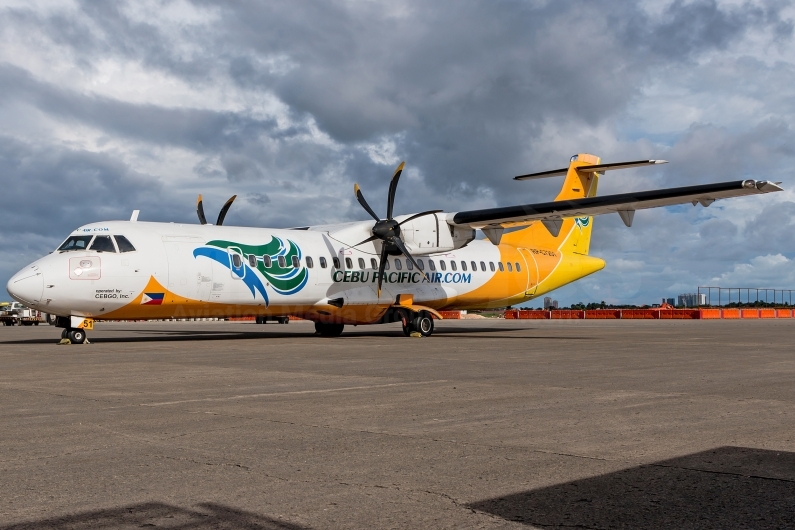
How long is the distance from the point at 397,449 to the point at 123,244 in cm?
1604

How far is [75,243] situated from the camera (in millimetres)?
20016

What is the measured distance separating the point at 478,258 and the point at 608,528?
25023mm

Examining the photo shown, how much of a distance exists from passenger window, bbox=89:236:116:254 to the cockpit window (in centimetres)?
21

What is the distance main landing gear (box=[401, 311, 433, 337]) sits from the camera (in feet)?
83.0

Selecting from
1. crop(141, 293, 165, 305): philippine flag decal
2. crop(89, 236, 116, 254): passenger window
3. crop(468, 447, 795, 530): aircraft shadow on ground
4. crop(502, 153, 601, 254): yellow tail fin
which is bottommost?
crop(468, 447, 795, 530): aircraft shadow on ground

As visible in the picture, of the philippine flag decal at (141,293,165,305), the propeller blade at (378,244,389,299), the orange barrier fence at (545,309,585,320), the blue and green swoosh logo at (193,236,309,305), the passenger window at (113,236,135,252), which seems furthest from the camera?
the orange barrier fence at (545,309,585,320)

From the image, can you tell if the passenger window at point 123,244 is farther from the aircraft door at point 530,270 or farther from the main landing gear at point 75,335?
the aircraft door at point 530,270

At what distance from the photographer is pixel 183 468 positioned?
536 centimetres

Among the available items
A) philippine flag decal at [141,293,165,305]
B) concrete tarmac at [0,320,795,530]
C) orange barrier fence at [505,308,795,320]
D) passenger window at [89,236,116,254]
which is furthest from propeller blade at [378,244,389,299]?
orange barrier fence at [505,308,795,320]

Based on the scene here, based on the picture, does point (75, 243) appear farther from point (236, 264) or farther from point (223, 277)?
point (236, 264)

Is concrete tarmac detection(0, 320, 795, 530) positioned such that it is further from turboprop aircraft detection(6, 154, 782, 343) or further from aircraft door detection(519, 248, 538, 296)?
aircraft door detection(519, 248, 538, 296)

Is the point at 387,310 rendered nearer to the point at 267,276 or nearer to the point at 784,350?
the point at 267,276

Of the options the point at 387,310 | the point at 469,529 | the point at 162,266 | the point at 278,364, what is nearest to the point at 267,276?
the point at 162,266

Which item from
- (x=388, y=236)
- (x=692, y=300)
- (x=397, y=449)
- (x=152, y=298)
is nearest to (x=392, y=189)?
(x=388, y=236)
